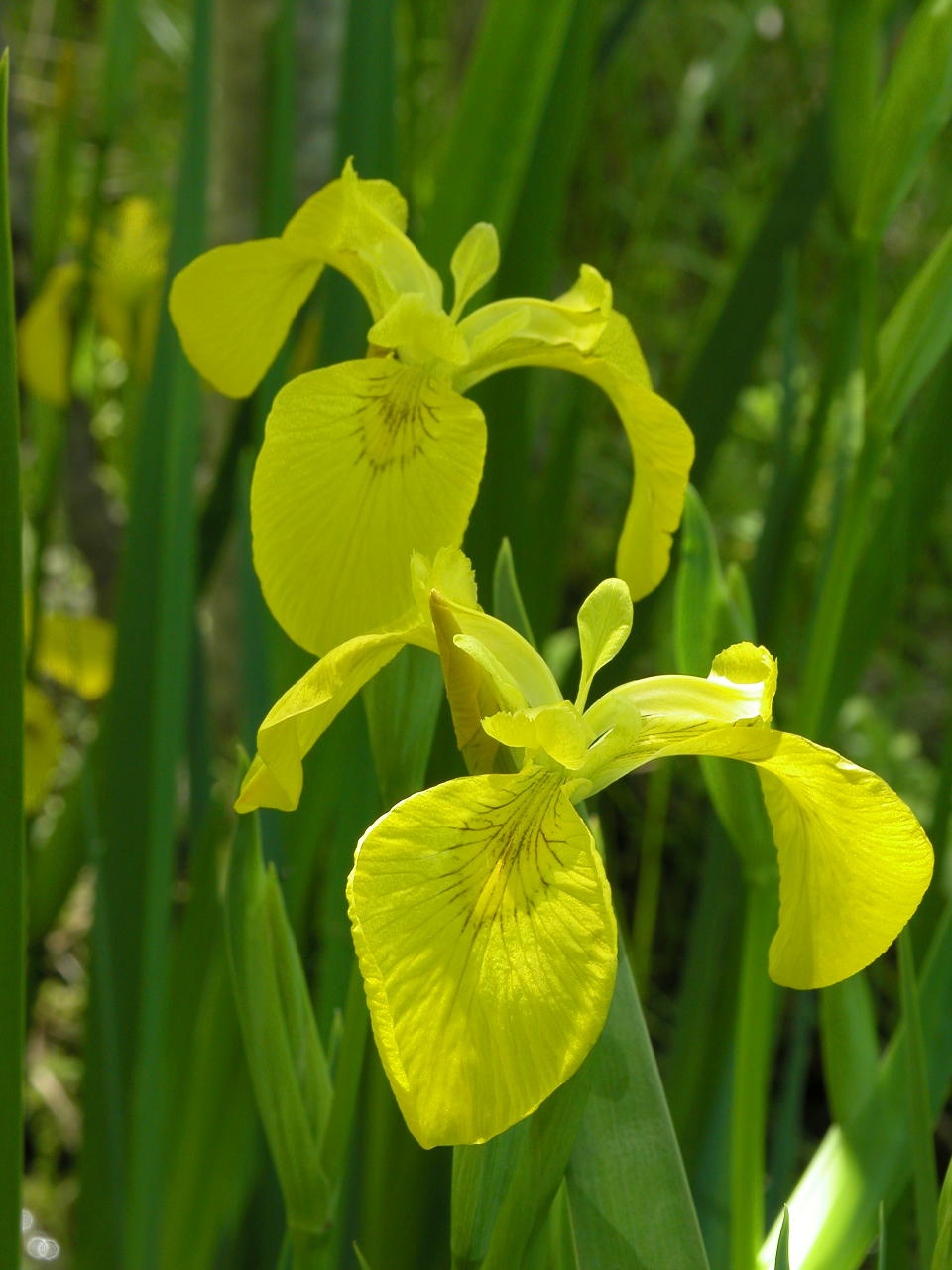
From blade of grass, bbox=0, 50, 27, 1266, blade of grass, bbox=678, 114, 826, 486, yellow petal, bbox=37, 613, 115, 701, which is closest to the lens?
blade of grass, bbox=0, 50, 27, 1266

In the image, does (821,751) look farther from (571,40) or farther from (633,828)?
(633,828)

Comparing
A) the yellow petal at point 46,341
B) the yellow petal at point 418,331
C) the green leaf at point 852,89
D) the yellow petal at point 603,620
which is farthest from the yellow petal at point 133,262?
the yellow petal at point 603,620

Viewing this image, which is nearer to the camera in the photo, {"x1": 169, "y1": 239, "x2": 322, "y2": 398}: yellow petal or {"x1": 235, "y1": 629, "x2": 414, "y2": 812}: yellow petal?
{"x1": 235, "y1": 629, "x2": 414, "y2": 812}: yellow petal

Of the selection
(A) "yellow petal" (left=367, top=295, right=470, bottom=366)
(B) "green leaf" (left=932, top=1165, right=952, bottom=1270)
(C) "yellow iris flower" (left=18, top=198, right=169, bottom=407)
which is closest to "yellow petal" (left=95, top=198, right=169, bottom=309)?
(C) "yellow iris flower" (left=18, top=198, right=169, bottom=407)

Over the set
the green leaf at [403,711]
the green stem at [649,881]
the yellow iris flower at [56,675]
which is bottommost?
the green stem at [649,881]

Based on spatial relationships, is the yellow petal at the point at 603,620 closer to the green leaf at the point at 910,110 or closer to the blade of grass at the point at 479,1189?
the blade of grass at the point at 479,1189

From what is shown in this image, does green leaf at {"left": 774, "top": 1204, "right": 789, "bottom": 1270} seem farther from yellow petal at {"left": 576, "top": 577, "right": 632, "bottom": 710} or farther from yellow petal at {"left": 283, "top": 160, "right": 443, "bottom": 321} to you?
yellow petal at {"left": 283, "top": 160, "right": 443, "bottom": 321}
